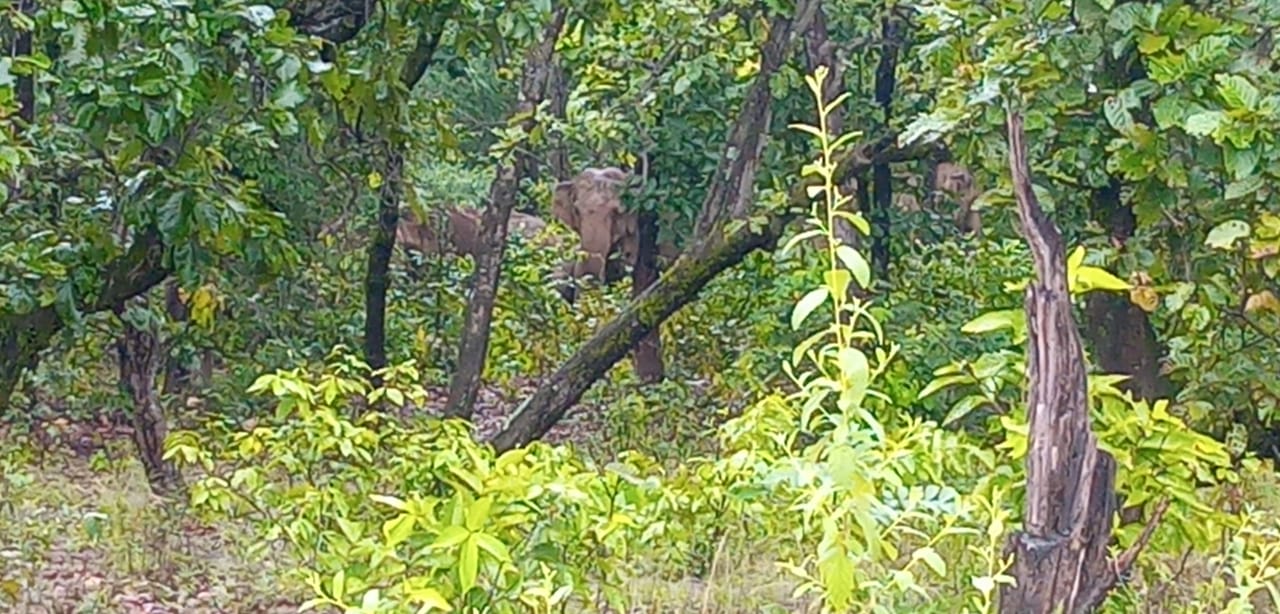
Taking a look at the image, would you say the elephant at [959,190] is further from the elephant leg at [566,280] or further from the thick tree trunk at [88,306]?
the thick tree trunk at [88,306]

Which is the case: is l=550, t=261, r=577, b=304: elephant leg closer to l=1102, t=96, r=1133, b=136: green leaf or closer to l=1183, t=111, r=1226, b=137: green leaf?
l=1102, t=96, r=1133, b=136: green leaf

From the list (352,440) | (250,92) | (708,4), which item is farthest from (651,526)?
(708,4)

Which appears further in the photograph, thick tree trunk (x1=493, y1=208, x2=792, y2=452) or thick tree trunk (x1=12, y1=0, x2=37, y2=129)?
thick tree trunk (x1=493, y1=208, x2=792, y2=452)

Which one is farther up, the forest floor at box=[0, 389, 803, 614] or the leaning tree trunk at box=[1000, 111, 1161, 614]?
the leaning tree trunk at box=[1000, 111, 1161, 614]

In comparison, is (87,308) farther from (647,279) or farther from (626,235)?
(626,235)

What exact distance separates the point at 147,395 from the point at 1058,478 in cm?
321

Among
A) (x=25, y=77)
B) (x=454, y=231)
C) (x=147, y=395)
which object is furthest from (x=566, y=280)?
(x=25, y=77)

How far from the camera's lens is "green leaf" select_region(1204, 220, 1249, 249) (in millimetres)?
2283

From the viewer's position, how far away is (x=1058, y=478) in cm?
151

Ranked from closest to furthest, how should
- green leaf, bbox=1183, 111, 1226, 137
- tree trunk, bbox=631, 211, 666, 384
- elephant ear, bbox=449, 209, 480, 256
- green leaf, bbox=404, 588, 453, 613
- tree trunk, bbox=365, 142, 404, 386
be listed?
green leaf, bbox=404, 588, 453, 613, green leaf, bbox=1183, 111, 1226, 137, tree trunk, bbox=365, 142, 404, 386, tree trunk, bbox=631, 211, 666, 384, elephant ear, bbox=449, 209, 480, 256

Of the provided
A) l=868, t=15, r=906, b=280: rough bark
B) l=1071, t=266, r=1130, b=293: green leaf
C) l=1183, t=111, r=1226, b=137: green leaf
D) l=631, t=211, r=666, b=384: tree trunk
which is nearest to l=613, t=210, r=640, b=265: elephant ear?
l=631, t=211, r=666, b=384: tree trunk

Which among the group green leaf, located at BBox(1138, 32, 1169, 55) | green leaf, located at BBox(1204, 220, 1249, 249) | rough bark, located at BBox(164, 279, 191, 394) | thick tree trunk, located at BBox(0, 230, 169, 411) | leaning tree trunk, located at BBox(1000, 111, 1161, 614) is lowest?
rough bark, located at BBox(164, 279, 191, 394)

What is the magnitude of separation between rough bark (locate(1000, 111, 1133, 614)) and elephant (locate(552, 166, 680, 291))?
6370 millimetres

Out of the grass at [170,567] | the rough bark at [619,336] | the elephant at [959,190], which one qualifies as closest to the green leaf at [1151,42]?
the grass at [170,567]
